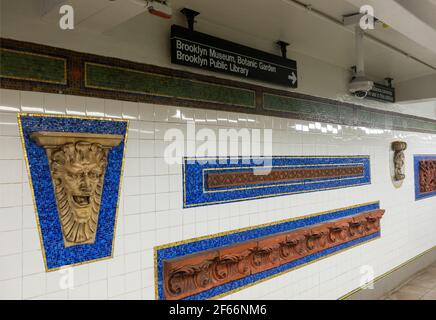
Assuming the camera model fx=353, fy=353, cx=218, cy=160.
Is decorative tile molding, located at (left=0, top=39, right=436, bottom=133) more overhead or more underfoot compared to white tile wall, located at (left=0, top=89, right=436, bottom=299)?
more overhead

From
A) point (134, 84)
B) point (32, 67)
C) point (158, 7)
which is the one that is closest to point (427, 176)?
point (134, 84)

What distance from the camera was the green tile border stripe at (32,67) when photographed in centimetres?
217

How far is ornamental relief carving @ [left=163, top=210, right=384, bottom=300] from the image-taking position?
2.92 meters

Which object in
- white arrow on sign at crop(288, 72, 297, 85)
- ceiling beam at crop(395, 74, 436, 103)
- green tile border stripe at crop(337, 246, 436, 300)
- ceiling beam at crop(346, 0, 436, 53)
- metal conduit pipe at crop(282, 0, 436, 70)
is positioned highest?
metal conduit pipe at crop(282, 0, 436, 70)

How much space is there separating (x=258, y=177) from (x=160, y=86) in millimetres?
1382

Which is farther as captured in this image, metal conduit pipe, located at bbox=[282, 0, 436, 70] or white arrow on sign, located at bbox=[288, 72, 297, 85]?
white arrow on sign, located at bbox=[288, 72, 297, 85]

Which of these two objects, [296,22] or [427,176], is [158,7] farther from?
[427,176]

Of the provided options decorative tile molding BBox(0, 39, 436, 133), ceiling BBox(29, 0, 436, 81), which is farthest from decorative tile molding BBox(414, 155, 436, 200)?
decorative tile molding BBox(0, 39, 436, 133)

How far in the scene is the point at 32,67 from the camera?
2.26m

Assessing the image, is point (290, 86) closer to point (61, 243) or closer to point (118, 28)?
point (118, 28)

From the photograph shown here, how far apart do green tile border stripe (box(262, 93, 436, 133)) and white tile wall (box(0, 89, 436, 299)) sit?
15cm

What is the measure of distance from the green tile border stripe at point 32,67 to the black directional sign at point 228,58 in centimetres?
92

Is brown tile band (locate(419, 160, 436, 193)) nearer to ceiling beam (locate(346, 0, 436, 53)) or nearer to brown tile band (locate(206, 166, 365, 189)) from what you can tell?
brown tile band (locate(206, 166, 365, 189))
